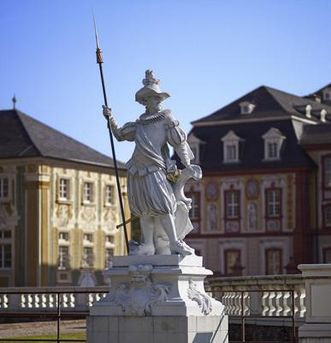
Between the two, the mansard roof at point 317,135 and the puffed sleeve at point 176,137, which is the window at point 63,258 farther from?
the puffed sleeve at point 176,137

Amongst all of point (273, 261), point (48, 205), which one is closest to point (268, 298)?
point (48, 205)

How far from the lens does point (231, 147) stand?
7394cm

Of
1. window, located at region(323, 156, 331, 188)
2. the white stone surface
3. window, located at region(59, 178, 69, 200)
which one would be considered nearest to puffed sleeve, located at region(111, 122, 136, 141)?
the white stone surface

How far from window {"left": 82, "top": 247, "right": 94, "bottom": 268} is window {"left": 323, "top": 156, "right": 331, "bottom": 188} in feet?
45.1

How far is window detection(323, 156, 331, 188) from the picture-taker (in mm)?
71188

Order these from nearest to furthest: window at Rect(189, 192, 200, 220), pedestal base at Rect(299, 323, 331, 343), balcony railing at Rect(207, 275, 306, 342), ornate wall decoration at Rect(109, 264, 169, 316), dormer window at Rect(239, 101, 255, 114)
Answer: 1. ornate wall decoration at Rect(109, 264, 169, 316)
2. pedestal base at Rect(299, 323, 331, 343)
3. balcony railing at Rect(207, 275, 306, 342)
4. window at Rect(189, 192, 200, 220)
5. dormer window at Rect(239, 101, 255, 114)

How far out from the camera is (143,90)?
1681 centimetres

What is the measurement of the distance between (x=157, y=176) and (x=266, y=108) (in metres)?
58.7

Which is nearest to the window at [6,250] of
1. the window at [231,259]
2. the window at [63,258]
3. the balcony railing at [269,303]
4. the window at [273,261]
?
the window at [63,258]

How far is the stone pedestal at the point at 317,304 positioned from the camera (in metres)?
16.9

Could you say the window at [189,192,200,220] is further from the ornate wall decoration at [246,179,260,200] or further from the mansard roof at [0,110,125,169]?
the mansard roof at [0,110,125,169]

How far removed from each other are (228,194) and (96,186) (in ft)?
32.1

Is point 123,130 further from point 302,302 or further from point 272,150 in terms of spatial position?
point 272,150

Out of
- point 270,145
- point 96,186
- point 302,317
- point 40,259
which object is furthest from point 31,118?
point 302,317
